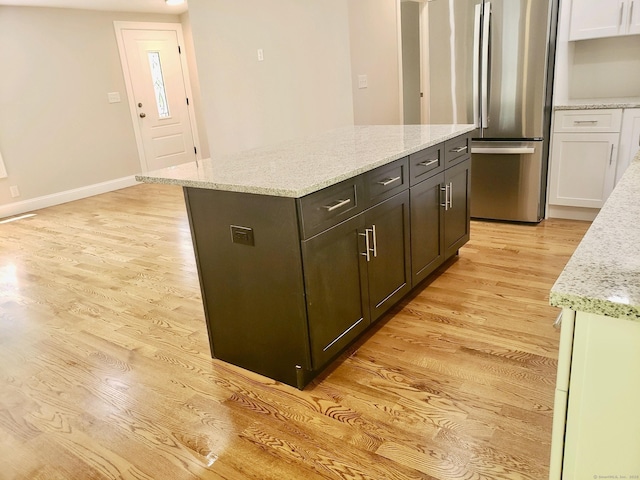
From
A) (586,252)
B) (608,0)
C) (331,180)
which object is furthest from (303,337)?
(608,0)

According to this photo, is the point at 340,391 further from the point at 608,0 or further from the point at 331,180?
the point at 608,0

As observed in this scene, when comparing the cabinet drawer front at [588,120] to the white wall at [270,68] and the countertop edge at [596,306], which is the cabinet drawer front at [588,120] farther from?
the countertop edge at [596,306]

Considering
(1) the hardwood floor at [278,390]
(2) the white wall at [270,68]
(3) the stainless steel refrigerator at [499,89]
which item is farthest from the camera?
(2) the white wall at [270,68]

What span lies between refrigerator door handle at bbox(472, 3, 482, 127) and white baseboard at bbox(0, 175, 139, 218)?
4830mm

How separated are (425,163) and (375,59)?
110 inches

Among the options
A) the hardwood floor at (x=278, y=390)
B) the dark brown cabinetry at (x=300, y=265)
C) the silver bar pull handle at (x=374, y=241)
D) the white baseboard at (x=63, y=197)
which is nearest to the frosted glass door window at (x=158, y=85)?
the white baseboard at (x=63, y=197)

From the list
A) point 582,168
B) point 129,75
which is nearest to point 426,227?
point 582,168

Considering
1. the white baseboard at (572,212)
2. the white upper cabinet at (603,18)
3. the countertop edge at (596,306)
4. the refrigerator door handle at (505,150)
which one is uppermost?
the white upper cabinet at (603,18)

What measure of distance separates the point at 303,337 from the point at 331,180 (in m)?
0.63

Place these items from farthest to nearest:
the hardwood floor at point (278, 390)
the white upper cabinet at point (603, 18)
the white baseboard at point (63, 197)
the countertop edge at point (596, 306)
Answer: the white baseboard at point (63, 197) < the white upper cabinet at point (603, 18) < the hardwood floor at point (278, 390) < the countertop edge at point (596, 306)

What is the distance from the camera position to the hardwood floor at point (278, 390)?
5.53 ft

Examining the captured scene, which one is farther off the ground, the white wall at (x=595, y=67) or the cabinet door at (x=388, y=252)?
the white wall at (x=595, y=67)

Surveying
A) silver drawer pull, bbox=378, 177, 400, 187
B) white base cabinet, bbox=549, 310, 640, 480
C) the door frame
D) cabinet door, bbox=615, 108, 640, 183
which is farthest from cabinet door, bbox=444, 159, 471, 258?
the door frame

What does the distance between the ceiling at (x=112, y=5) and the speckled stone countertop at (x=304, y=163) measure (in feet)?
13.5
